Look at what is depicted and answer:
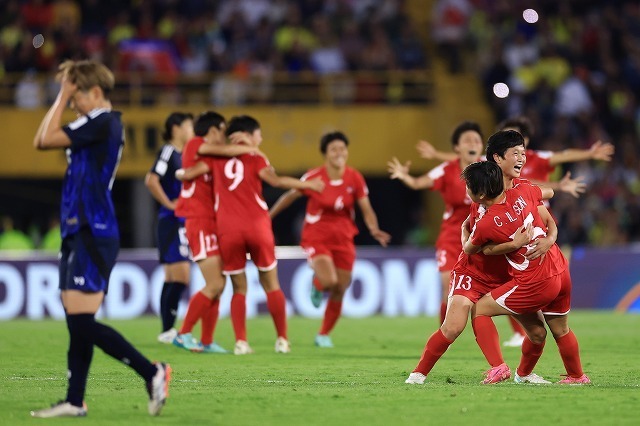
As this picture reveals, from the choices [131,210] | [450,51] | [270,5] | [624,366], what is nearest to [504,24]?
[450,51]

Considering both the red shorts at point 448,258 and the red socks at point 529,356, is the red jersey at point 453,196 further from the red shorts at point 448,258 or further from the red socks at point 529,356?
the red socks at point 529,356

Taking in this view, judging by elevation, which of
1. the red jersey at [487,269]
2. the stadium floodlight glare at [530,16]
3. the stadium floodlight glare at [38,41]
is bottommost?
the red jersey at [487,269]

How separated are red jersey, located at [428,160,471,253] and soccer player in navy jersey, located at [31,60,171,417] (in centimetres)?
538

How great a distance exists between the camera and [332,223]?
44.5 feet

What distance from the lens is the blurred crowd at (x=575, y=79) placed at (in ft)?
75.2

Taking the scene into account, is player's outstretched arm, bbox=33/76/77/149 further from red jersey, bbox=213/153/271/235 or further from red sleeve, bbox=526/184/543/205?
red jersey, bbox=213/153/271/235

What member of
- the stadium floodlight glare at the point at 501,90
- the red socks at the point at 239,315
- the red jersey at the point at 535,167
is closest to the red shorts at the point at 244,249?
the red socks at the point at 239,315

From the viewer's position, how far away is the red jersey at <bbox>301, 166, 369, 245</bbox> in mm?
13523

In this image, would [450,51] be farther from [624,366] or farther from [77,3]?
[624,366]

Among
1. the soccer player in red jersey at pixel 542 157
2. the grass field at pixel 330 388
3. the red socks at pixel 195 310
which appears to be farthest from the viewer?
the soccer player in red jersey at pixel 542 157

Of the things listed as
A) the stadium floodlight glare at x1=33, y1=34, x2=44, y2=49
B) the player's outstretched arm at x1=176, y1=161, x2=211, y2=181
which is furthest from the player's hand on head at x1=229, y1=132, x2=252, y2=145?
the stadium floodlight glare at x1=33, y1=34, x2=44, y2=49

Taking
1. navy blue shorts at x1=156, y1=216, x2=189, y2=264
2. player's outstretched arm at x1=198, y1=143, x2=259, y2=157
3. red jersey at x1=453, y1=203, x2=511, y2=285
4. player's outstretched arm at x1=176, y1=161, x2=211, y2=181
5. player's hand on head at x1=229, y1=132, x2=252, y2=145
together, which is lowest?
red jersey at x1=453, y1=203, x2=511, y2=285

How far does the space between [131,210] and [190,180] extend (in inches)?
579

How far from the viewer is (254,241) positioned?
40.1 ft
